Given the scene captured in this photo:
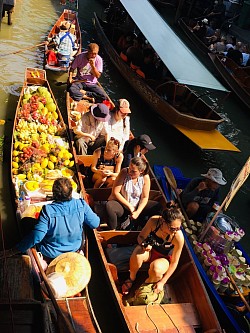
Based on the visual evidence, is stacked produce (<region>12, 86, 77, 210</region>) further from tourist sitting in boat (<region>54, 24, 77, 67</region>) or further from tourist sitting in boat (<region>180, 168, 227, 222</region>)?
tourist sitting in boat (<region>54, 24, 77, 67</region>)

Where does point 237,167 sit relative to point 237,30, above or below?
below

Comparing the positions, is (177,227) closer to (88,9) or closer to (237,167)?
(237,167)

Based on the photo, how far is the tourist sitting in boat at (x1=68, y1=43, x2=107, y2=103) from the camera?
841cm

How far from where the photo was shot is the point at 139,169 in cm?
484

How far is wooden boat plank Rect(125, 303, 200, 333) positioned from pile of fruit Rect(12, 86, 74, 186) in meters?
2.72

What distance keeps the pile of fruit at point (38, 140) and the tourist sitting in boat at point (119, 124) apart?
35.0 inches

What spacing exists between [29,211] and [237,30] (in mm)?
20795

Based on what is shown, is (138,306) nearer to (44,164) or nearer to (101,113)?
(44,164)

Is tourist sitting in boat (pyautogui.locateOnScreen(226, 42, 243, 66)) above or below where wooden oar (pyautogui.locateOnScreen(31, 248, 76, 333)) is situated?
above

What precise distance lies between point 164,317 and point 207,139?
5.28m

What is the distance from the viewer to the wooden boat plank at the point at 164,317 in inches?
163

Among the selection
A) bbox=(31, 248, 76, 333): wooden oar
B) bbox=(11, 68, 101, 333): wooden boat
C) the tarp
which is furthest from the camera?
the tarp

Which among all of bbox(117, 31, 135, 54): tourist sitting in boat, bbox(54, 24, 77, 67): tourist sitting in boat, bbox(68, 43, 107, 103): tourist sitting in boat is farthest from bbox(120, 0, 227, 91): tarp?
bbox(54, 24, 77, 67): tourist sitting in boat

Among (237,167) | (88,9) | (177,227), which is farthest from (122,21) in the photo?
(177,227)
